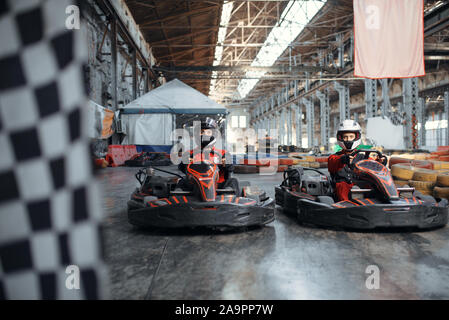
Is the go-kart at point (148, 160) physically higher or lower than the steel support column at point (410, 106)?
lower

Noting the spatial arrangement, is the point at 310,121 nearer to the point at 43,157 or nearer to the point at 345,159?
the point at 345,159

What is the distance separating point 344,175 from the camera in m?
3.71

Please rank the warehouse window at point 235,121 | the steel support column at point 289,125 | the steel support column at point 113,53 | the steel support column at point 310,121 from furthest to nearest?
the warehouse window at point 235,121 → the steel support column at point 289,125 → the steel support column at point 310,121 → the steel support column at point 113,53

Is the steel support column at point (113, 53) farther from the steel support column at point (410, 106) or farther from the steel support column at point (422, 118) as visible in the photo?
the steel support column at point (422, 118)

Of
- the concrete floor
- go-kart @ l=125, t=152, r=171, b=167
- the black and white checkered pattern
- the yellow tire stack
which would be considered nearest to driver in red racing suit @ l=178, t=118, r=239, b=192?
the concrete floor

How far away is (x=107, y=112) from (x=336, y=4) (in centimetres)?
1103

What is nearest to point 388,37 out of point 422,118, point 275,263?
point 275,263

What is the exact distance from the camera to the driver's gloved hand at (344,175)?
3662 mm

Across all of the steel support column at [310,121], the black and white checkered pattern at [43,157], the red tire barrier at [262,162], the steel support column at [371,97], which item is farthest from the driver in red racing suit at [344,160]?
the steel support column at [310,121]

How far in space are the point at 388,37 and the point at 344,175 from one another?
20.0 feet

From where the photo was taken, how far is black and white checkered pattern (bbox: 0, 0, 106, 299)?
0.75 m

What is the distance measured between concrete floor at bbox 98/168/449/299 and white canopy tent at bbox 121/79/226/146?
33.6 feet

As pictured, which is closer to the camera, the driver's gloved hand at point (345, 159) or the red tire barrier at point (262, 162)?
the driver's gloved hand at point (345, 159)
